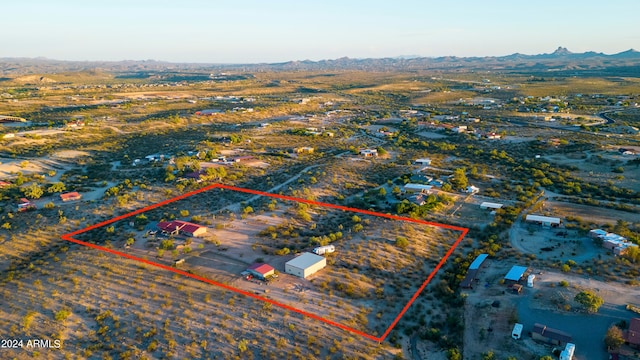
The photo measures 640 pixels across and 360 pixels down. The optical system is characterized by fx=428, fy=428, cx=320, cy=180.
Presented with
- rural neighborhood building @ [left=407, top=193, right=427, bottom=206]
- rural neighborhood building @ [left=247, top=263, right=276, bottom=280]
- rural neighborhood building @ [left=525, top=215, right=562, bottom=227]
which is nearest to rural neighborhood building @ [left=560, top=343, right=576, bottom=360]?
rural neighborhood building @ [left=247, top=263, right=276, bottom=280]

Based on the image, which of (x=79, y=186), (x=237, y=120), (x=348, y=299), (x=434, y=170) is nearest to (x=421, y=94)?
(x=237, y=120)

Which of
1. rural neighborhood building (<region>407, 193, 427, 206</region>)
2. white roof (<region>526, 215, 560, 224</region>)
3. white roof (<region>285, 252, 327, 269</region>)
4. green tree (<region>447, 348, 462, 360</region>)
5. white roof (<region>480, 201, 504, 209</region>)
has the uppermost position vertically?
white roof (<region>285, 252, 327, 269</region>)

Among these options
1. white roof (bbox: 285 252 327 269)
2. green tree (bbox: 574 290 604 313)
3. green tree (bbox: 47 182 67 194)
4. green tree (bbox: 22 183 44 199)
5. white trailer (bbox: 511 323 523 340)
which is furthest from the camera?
green tree (bbox: 47 182 67 194)

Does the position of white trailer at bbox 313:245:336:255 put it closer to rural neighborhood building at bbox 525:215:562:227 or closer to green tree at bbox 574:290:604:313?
green tree at bbox 574:290:604:313

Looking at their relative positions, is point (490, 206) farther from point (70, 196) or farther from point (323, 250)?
point (70, 196)

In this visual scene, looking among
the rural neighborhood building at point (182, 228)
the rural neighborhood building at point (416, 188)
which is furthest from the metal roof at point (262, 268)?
the rural neighborhood building at point (416, 188)

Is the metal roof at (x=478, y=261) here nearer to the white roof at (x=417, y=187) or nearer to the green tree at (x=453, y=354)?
the green tree at (x=453, y=354)
